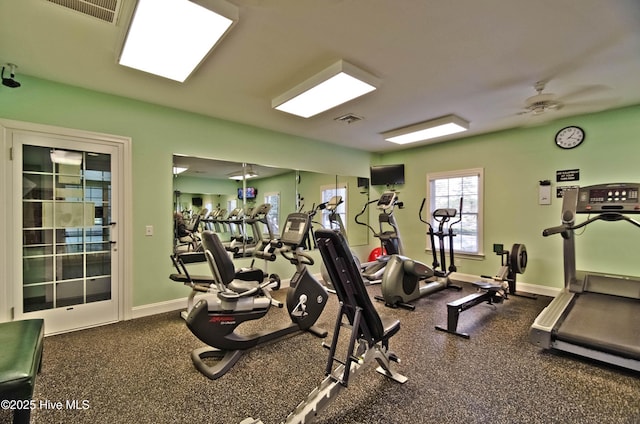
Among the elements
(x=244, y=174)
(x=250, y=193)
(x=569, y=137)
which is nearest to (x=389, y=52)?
(x=244, y=174)

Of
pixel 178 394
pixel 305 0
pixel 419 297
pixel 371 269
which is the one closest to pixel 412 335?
pixel 419 297

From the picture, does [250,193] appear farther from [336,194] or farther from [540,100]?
[540,100]

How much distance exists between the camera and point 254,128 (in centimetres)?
448

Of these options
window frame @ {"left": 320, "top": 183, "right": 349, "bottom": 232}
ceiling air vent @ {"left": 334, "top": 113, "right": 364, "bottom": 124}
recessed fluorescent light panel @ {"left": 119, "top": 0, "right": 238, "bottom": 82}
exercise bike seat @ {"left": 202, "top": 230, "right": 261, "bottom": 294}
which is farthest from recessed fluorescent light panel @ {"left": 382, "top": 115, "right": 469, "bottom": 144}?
exercise bike seat @ {"left": 202, "top": 230, "right": 261, "bottom": 294}

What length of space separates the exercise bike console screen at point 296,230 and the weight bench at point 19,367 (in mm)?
1965

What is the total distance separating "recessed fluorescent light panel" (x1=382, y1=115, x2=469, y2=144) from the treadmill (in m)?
1.55

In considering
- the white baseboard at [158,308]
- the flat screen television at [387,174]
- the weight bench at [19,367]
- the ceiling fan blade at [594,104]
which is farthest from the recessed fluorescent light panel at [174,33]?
the flat screen television at [387,174]

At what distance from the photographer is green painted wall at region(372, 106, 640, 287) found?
3711mm

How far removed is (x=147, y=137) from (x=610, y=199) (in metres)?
5.10

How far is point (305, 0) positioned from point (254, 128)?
284 centimetres

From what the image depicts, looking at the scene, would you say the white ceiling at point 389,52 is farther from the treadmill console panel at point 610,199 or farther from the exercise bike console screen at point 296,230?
the exercise bike console screen at point 296,230

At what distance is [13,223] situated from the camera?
9.19ft

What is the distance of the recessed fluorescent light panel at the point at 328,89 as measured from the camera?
259cm

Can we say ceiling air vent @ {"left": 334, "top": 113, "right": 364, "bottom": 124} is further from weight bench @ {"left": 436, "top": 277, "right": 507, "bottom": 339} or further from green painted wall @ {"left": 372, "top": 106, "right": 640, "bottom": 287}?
weight bench @ {"left": 436, "top": 277, "right": 507, "bottom": 339}
